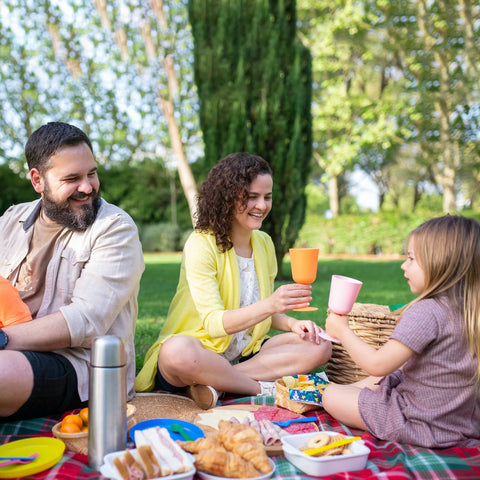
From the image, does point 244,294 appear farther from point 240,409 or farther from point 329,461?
point 329,461

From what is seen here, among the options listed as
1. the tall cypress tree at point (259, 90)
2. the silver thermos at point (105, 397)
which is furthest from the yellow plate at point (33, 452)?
the tall cypress tree at point (259, 90)

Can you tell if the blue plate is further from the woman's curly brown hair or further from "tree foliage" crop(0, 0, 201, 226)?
"tree foliage" crop(0, 0, 201, 226)

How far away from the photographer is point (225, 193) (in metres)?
3.10

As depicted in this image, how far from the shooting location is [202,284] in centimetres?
301

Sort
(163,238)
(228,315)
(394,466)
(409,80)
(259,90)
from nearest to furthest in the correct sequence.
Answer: (394,466)
(228,315)
(259,90)
(163,238)
(409,80)

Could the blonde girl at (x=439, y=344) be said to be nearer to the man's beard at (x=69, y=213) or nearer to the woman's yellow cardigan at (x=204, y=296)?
the woman's yellow cardigan at (x=204, y=296)

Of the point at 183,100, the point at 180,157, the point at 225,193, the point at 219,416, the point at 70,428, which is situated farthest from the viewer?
the point at 183,100

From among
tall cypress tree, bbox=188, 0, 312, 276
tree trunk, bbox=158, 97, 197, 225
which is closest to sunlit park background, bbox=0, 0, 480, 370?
tree trunk, bbox=158, 97, 197, 225

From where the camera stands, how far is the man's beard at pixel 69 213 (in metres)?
2.77

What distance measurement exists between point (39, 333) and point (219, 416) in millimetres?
1064

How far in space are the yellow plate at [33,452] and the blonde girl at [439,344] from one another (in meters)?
1.42

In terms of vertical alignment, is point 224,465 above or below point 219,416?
above

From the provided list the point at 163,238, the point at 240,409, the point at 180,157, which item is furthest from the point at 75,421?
the point at 163,238

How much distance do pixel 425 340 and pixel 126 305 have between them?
64.2 inches
